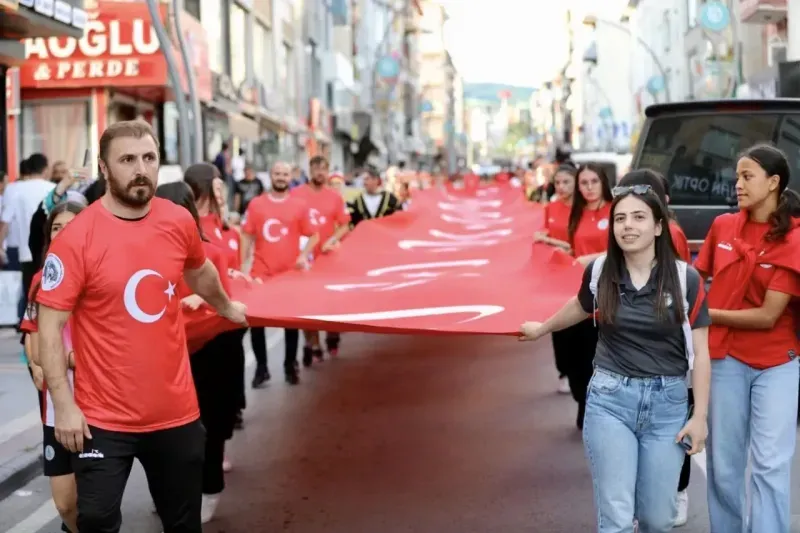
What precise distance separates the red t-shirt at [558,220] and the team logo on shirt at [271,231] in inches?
93.5

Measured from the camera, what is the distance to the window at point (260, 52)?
44969mm

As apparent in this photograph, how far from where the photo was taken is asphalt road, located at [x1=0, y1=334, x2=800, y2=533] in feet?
23.6

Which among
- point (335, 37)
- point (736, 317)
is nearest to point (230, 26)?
point (335, 37)

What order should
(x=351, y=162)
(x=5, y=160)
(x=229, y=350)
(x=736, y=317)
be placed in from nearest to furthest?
(x=736, y=317) < (x=229, y=350) < (x=5, y=160) < (x=351, y=162)

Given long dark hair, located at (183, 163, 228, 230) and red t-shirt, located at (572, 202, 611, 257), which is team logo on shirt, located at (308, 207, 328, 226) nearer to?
red t-shirt, located at (572, 202, 611, 257)

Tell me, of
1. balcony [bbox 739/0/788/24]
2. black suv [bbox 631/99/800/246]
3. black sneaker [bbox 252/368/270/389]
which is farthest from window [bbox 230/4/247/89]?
black suv [bbox 631/99/800/246]

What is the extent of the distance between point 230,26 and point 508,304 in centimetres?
3346

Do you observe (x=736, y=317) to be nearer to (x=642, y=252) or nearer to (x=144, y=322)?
(x=642, y=252)

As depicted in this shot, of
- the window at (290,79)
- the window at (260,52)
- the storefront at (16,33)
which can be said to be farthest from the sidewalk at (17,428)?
the window at (290,79)

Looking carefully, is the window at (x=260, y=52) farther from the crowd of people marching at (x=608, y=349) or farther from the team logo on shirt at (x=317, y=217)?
the crowd of people marching at (x=608, y=349)

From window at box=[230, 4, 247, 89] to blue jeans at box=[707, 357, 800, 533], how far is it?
34.5 meters

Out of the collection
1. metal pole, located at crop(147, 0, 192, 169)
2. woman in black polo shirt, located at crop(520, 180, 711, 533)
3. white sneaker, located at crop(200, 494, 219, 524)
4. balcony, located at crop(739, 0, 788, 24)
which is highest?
balcony, located at crop(739, 0, 788, 24)

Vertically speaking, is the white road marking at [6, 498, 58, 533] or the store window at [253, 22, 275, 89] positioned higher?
the store window at [253, 22, 275, 89]

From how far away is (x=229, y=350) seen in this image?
24.8 feet
